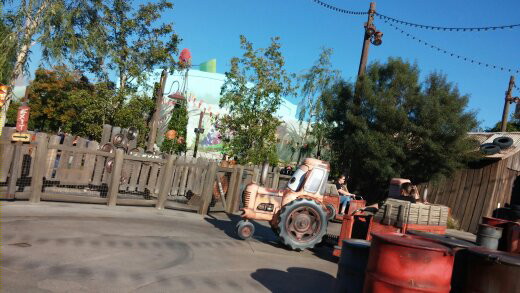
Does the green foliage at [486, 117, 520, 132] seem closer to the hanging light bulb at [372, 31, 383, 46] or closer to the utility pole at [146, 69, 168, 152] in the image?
the hanging light bulb at [372, 31, 383, 46]

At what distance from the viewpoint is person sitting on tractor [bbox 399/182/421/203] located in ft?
31.2

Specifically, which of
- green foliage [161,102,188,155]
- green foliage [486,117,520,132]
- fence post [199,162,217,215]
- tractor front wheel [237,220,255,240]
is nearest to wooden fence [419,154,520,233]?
fence post [199,162,217,215]

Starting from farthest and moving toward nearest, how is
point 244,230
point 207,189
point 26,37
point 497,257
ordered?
1. point 26,37
2. point 207,189
3. point 244,230
4. point 497,257

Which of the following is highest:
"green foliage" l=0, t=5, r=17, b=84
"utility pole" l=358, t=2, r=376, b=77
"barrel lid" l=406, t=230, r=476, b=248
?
"utility pole" l=358, t=2, r=376, b=77

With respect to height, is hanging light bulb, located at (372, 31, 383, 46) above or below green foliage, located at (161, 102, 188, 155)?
above

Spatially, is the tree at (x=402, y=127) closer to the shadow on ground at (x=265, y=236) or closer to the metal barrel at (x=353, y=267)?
the shadow on ground at (x=265, y=236)

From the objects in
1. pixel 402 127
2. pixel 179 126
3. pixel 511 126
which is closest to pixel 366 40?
pixel 402 127

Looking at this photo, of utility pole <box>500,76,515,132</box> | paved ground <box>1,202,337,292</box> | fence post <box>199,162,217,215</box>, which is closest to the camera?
paved ground <box>1,202,337,292</box>

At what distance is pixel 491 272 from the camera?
4.74m

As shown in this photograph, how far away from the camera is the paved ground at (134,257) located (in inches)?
215

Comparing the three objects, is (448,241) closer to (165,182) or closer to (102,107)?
(165,182)

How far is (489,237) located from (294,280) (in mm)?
2802

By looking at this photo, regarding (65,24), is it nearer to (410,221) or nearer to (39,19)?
(39,19)

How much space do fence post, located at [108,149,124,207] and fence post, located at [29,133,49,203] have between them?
1.63m
